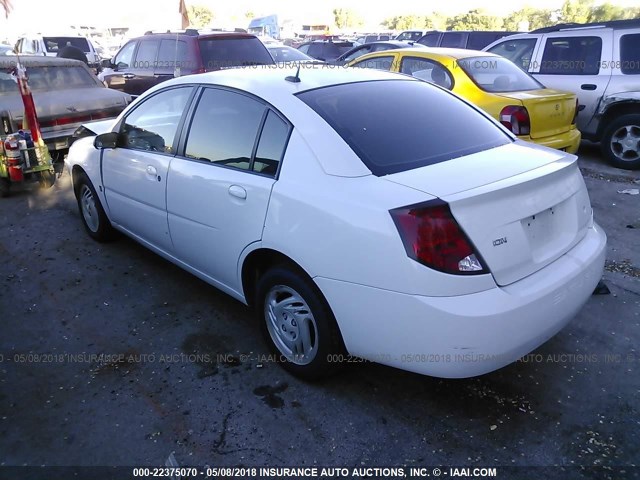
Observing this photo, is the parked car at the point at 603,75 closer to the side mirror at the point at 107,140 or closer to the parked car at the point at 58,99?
the side mirror at the point at 107,140

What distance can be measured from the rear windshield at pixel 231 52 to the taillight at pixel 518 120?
15.5 feet

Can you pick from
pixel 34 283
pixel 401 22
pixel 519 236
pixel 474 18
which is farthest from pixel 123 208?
pixel 401 22

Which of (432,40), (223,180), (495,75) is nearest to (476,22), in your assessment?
(432,40)

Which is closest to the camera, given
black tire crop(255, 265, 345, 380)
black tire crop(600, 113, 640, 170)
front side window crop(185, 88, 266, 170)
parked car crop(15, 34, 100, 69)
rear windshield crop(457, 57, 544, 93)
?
black tire crop(255, 265, 345, 380)

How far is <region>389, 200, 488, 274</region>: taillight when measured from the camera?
7.18ft

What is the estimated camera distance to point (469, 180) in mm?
2422

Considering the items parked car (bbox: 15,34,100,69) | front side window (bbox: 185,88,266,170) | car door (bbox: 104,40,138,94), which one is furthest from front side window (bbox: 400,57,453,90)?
parked car (bbox: 15,34,100,69)

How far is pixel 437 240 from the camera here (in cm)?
219

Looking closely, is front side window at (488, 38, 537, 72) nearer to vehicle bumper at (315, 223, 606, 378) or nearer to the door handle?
vehicle bumper at (315, 223, 606, 378)

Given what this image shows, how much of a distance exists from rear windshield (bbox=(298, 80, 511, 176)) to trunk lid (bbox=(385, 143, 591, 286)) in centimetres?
14

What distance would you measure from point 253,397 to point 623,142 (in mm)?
6528

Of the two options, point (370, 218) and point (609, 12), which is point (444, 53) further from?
point (609, 12)

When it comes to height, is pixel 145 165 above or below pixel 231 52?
below

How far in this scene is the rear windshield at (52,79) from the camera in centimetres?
723
